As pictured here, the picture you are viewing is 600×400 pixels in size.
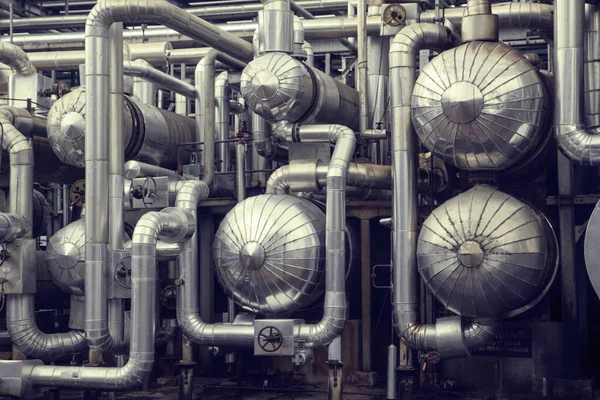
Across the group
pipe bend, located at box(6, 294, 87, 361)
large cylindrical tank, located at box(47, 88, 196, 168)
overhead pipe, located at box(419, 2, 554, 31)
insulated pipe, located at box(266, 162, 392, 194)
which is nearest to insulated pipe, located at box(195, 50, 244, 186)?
large cylindrical tank, located at box(47, 88, 196, 168)

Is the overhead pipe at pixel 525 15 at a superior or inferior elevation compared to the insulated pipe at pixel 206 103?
superior

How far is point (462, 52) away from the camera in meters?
20.4

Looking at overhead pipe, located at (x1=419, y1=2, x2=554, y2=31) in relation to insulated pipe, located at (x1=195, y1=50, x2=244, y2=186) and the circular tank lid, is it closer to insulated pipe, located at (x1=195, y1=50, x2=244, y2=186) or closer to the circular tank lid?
the circular tank lid

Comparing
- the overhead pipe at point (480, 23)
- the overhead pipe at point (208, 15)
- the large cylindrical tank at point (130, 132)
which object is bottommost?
the large cylindrical tank at point (130, 132)

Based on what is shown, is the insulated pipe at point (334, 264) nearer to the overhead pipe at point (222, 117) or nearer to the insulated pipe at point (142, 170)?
the insulated pipe at point (142, 170)

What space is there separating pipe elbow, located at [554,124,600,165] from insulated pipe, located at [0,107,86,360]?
11.8 metres

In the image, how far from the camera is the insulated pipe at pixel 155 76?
24234 millimetres

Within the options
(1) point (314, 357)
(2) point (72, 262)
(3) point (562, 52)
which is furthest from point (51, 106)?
(3) point (562, 52)

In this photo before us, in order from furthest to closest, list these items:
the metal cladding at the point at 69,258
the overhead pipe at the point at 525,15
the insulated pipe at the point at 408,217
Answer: the metal cladding at the point at 69,258 → the overhead pipe at the point at 525,15 → the insulated pipe at the point at 408,217

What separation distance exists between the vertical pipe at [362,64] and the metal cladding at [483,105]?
3344 mm

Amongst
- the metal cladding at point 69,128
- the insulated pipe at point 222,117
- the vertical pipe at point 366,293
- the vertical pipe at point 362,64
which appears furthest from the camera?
the insulated pipe at point 222,117

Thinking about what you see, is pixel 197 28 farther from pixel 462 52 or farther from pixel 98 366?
pixel 98 366

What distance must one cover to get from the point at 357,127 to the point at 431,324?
5.65 m

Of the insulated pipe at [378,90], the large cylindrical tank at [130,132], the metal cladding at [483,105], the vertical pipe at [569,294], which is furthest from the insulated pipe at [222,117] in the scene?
the vertical pipe at [569,294]
